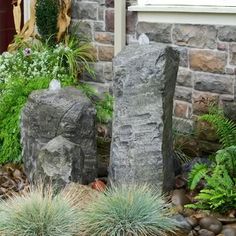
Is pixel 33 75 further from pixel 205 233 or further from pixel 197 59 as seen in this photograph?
pixel 205 233

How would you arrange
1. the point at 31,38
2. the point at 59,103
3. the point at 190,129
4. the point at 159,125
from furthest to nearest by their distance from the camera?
the point at 31,38 < the point at 190,129 < the point at 59,103 < the point at 159,125

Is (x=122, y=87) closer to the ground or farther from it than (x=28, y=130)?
farther from it

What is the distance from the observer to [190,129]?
6648mm

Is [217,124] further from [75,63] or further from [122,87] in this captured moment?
[75,63]

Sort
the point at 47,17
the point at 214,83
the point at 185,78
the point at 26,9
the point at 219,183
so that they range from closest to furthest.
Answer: the point at 219,183, the point at 214,83, the point at 185,78, the point at 47,17, the point at 26,9

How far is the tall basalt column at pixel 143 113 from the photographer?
490cm

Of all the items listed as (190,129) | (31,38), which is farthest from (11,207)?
(31,38)

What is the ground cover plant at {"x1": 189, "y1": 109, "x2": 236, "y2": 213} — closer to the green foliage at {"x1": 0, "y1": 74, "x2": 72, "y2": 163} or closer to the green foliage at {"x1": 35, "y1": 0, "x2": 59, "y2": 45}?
the green foliage at {"x1": 0, "y1": 74, "x2": 72, "y2": 163}

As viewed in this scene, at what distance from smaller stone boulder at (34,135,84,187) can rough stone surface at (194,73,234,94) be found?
1.89 metres

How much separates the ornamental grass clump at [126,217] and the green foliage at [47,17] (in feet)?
13.5

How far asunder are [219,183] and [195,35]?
2.12 metres

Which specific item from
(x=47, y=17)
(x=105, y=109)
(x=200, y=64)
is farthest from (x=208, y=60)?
(x=47, y=17)

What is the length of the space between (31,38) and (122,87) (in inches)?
143

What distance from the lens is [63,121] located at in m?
5.38
